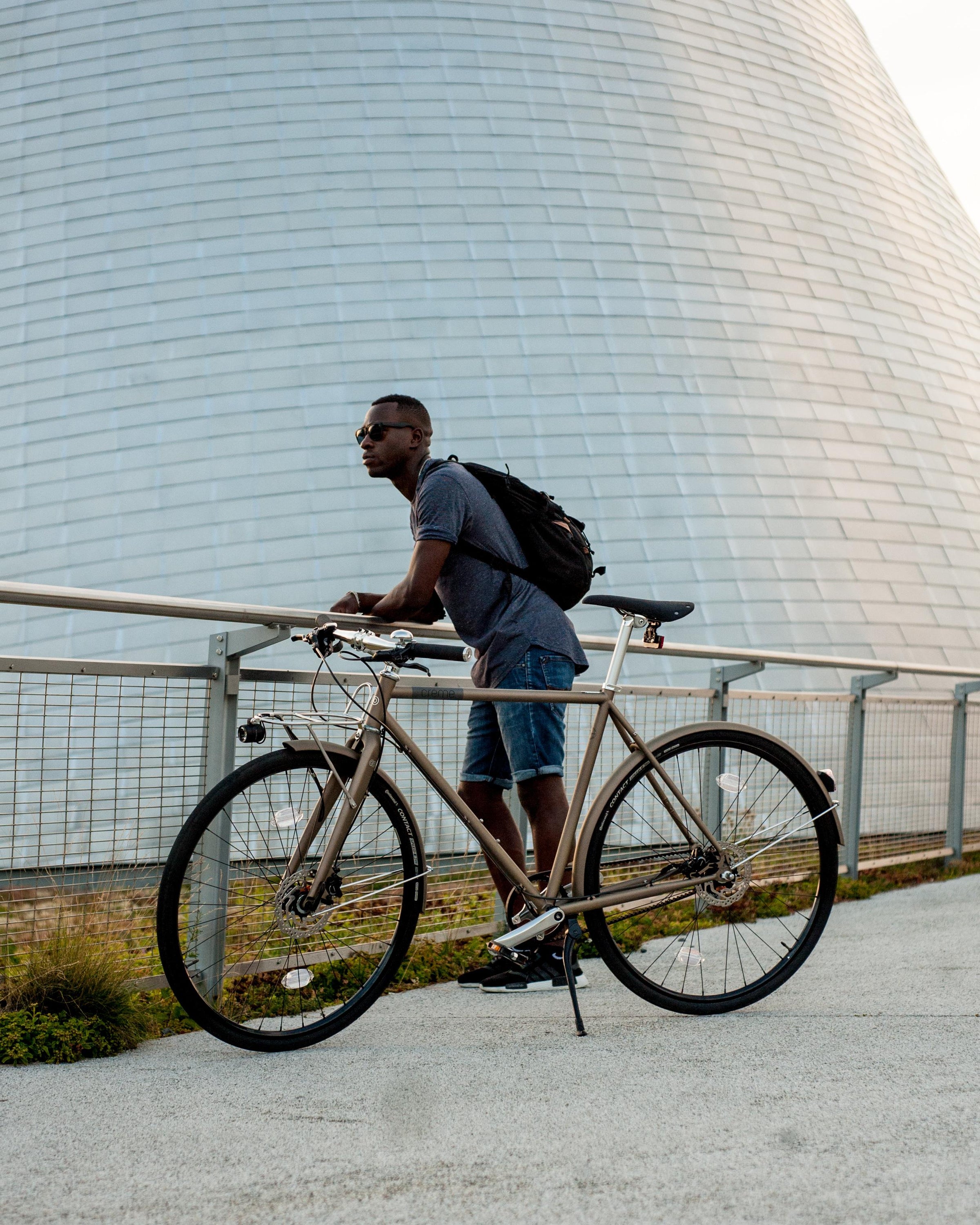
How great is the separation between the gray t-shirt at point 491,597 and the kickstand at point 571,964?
73 centimetres

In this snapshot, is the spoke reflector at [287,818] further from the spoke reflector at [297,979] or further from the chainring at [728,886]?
the chainring at [728,886]

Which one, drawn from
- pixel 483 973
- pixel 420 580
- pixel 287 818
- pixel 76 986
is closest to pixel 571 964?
pixel 483 973

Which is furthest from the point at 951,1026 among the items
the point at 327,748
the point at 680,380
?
the point at 680,380

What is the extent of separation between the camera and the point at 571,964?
113 inches

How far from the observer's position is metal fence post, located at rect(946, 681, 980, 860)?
22.8 ft

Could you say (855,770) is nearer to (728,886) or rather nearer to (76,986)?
(728,886)

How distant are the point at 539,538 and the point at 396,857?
40.1 inches

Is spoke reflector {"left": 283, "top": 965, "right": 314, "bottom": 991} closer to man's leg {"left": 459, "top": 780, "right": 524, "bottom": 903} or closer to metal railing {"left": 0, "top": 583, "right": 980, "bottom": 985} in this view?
metal railing {"left": 0, "top": 583, "right": 980, "bottom": 985}

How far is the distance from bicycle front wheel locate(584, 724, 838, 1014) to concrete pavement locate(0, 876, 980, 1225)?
15cm

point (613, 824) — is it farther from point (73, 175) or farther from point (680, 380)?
point (73, 175)

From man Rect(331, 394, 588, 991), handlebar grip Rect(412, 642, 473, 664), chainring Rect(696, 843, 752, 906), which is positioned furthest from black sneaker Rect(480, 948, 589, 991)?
handlebar grip Rect(412, 642, 473, 664)

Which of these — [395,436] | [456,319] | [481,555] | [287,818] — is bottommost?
[287,818]

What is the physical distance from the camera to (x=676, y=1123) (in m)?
2.13

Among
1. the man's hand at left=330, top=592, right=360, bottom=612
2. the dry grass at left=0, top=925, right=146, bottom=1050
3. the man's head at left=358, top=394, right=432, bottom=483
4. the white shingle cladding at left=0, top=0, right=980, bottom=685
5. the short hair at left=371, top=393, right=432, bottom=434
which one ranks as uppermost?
the white shingle cladding at left=0, top=0, right=980, bottom=685
